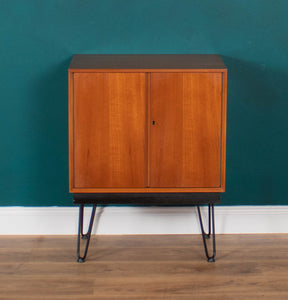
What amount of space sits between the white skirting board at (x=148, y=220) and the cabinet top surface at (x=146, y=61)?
905 millimetres

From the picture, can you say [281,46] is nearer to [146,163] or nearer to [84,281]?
[146,163]

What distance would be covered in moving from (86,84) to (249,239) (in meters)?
1.34

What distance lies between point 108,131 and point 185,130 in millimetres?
401

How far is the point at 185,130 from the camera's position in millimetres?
2318

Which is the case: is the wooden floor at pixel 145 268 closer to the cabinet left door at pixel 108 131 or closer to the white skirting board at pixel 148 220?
the white skirting board at pixel 148 220

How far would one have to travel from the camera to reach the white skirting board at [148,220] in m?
2.75

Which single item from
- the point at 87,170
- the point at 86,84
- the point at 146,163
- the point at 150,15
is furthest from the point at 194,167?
the point at 150,15

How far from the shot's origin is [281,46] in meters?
2.65

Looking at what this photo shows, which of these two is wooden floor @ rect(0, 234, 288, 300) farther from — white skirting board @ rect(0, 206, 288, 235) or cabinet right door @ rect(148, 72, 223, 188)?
cabinet right door @ rect(148, 72, 223, 188)

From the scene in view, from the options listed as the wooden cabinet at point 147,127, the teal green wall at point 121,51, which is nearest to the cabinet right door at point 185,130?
the wooden cabinet at point 147,127

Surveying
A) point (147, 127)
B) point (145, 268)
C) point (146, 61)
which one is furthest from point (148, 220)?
point (146, 61)

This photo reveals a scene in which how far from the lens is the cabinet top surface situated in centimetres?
232

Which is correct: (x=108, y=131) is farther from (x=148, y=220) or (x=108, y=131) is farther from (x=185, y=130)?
(x=148, y=220)

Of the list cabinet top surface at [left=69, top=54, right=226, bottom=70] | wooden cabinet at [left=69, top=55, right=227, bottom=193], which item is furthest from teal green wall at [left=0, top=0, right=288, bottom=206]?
wooden cabinet at [left=69, top=55, right=227, bottom=193]
